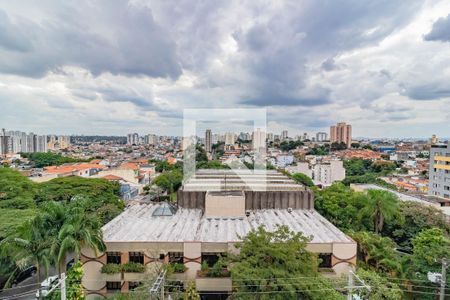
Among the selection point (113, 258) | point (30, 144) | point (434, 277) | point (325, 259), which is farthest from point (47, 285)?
point (30, 144)

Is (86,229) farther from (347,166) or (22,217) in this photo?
(347,166)

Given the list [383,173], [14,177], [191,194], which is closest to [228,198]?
[191,194]

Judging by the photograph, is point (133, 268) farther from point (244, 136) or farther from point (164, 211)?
point (244, 136)

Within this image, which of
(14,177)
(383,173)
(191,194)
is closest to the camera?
(191,194)

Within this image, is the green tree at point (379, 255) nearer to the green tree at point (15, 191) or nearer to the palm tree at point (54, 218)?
the palm tree at point (54, 218)

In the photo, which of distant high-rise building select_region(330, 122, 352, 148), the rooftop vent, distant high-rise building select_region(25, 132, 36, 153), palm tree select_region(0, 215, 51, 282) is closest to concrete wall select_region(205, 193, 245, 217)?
the rooftop vent

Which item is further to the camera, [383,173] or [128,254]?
[383,173]

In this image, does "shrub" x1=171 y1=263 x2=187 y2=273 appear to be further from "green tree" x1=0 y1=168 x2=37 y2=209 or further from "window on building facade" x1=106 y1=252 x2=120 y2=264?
"green tree" x1=0 y1=168 x2=37 y2=209

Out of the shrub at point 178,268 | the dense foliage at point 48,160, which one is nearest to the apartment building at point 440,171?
the shrub at point 178,268
